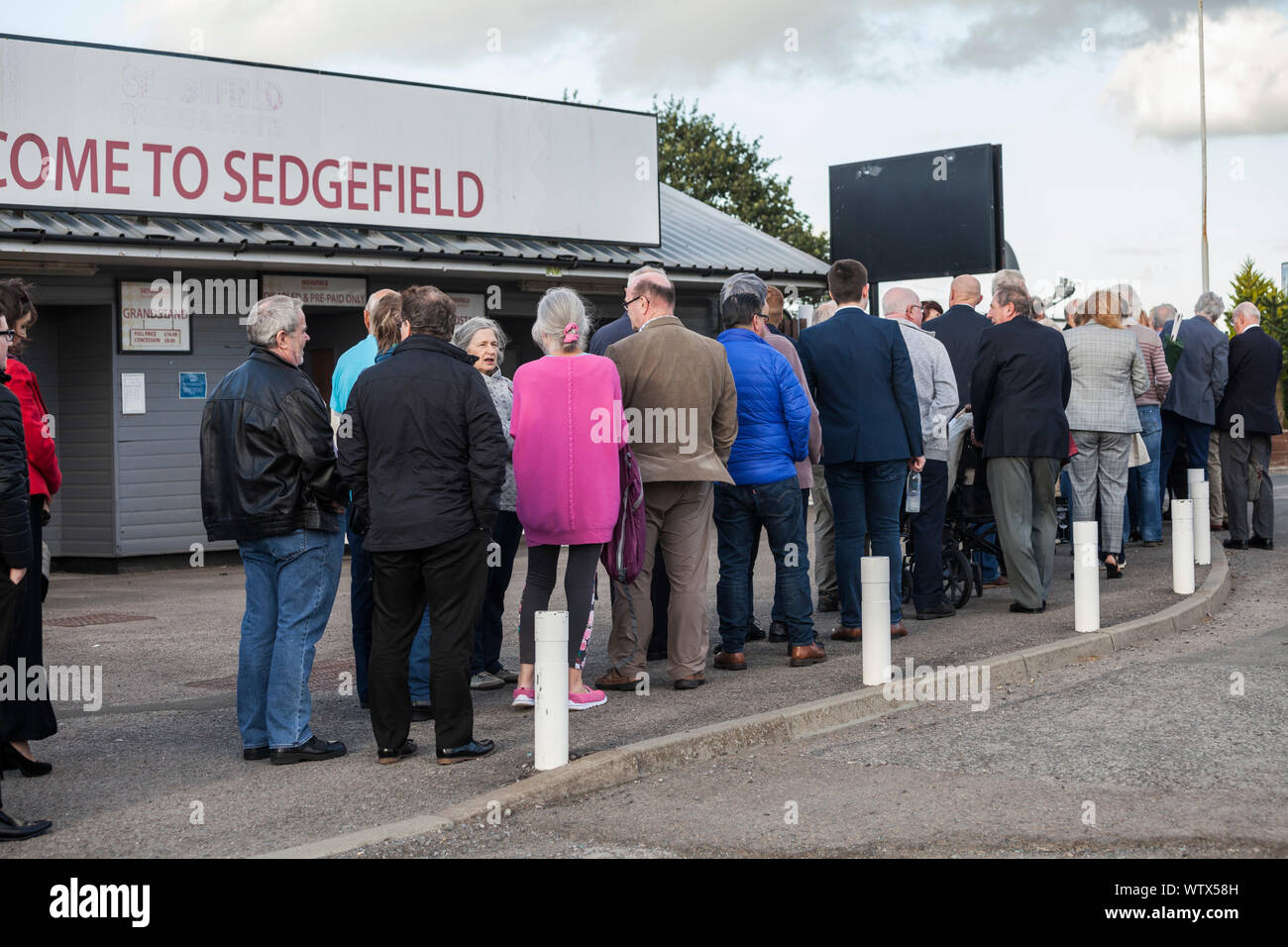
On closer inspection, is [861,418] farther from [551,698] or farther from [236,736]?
[236,736]

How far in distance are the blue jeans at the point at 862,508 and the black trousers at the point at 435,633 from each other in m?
3.26

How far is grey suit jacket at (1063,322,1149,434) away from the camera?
36.8 ft

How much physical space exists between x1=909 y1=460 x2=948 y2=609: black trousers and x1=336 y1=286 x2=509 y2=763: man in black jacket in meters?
4.45

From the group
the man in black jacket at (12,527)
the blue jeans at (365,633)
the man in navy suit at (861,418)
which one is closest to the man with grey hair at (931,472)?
the man in navy suit at (861,418)

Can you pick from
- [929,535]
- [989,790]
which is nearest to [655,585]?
[929,535]

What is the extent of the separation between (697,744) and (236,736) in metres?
2.32

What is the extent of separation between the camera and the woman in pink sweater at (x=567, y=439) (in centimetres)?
692

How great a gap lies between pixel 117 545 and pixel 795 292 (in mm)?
9531

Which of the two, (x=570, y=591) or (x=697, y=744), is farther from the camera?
(x=570, y=591)

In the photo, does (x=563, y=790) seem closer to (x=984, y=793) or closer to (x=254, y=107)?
(x=984, y=793)

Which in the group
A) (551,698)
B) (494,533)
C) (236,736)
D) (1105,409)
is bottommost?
(236,736)

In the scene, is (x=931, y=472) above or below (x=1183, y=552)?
above

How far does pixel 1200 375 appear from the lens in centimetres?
1377
